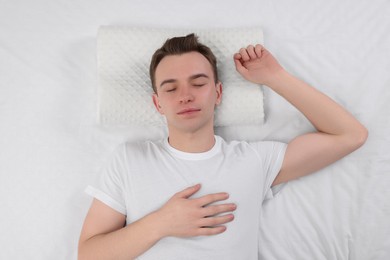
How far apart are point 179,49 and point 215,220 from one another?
1.93 feet

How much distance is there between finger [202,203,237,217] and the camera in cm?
127

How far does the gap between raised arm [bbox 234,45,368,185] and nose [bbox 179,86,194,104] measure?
287 millimetres

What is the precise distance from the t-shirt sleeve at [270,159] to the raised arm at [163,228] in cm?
18

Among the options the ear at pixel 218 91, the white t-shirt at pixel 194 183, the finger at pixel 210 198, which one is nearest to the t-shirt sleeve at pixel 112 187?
the white t-shirt at pixel 194 183

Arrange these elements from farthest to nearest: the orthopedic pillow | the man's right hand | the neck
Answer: the orthopedic pillow < the neck < the man's right hand

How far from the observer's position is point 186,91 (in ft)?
4.34

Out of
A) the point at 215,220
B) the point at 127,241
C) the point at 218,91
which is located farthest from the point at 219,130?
the point at 127,241

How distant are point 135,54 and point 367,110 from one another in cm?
89

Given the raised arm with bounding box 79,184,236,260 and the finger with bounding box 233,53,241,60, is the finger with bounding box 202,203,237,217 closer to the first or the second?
the raised arm with bounding box 79,184,236,260

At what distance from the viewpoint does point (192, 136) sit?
1369 millimetres

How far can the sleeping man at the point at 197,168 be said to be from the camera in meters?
1.27

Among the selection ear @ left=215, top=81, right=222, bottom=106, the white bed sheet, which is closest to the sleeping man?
ear @ left=215, top=81, right=222, bottom=106

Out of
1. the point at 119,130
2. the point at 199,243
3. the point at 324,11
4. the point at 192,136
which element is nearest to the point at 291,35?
the point at 324,11

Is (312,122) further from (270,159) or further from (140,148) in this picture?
(140,148)
